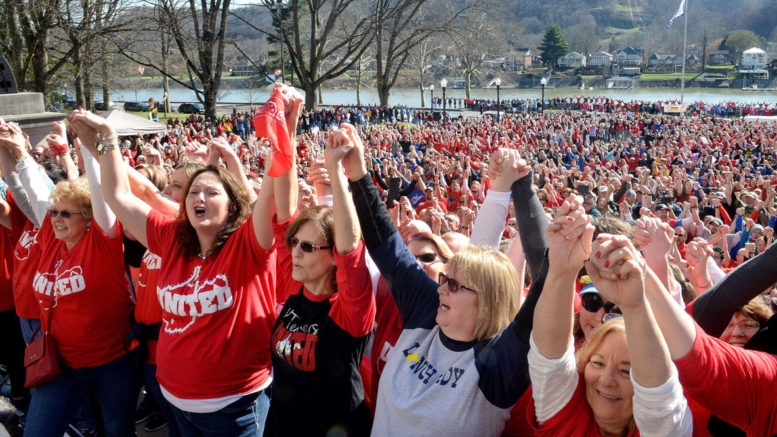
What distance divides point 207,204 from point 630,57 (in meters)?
124

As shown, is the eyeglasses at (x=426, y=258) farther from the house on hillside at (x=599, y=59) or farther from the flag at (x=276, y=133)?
the house on hillside at (x=599, y=59)

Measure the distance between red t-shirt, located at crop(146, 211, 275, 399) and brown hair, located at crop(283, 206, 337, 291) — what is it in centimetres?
16

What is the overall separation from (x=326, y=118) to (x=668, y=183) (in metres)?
24.7

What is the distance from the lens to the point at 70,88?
3859 cm

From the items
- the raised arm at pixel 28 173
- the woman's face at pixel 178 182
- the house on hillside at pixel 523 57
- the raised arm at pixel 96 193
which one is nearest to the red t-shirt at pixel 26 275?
the raised arm at pixel 28 173

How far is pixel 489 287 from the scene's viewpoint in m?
2.09

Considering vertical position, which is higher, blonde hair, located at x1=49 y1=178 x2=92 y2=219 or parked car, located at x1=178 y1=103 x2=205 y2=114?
parked car, located at x1=178 y1=103 x2=205 y2=114

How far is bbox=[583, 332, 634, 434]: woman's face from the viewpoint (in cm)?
178

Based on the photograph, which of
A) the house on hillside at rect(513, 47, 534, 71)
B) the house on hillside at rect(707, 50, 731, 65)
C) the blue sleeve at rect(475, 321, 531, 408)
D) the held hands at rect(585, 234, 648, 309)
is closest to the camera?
the held hands at rect(585, 234, 648, 309)

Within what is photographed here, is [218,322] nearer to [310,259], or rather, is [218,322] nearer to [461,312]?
[310,259]

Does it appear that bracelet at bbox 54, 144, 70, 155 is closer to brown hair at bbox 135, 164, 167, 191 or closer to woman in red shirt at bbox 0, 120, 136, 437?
brown hair at bbox 135, 164, 167, 191

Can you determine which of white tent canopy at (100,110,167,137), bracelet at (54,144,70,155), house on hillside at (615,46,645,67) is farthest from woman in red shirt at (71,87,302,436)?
house on hillside at (615,46,645,67)

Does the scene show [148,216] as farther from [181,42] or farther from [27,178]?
[181,42]

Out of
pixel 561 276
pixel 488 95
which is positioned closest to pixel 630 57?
pixel 488 95
